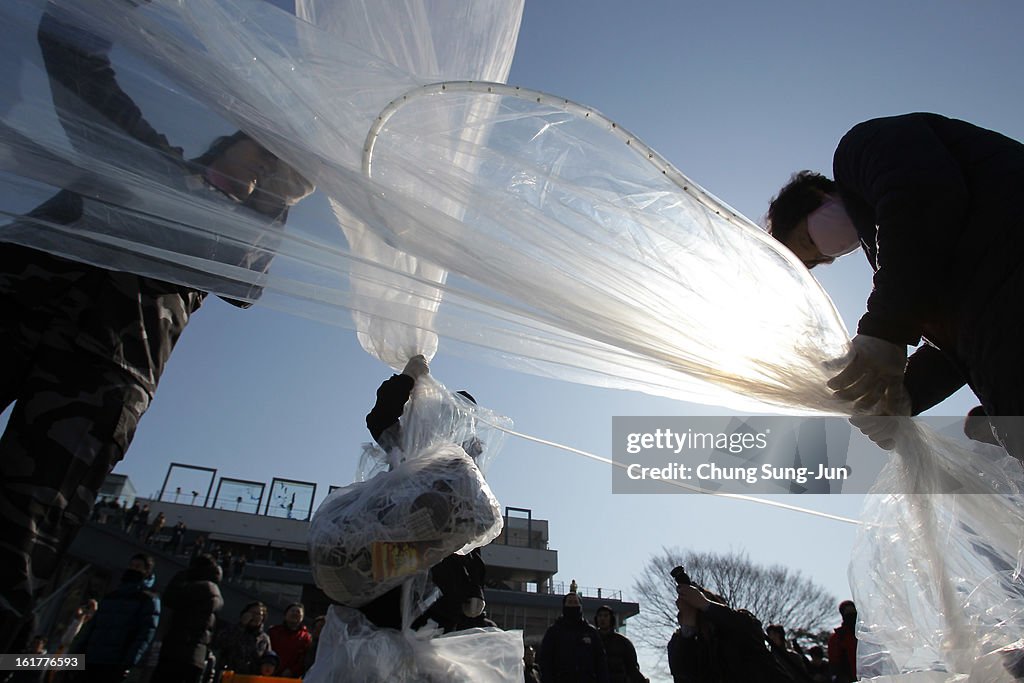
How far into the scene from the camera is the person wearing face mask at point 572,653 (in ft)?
14.7

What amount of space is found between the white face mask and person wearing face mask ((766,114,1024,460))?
18 centimetres

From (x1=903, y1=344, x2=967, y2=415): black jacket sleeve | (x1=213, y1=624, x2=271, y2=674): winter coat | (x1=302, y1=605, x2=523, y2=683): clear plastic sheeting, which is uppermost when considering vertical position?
(x1=903, y1=344, x2=967, y2=415): black jacket sleeve

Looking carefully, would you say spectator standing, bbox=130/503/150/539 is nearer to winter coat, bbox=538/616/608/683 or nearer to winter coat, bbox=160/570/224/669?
winter coat, bbox=160/570/224/669

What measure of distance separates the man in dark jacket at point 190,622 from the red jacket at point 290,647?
161 cm

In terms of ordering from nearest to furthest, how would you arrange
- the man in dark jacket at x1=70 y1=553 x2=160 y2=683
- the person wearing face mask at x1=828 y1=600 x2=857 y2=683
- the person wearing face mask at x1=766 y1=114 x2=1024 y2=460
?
the person wearing face mask at x1=766 y1=114 x2=1024 y2=460, the man in dark jacket at x1=70 y1=553 x2=160 y2=683, the person wearing face mask at x1=828 y1=600 x2=857 y2=683

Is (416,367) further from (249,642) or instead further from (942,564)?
(249,642)

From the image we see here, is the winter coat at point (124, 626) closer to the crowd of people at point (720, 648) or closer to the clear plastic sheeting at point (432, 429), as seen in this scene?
the clear plastic sheeting at point (432, 429)

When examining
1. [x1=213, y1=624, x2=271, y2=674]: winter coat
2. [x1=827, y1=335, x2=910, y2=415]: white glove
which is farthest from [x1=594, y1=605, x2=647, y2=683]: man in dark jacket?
[x1=827, y1=335, x2=910, y2=415]: white glove

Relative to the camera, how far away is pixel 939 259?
3.37 ft

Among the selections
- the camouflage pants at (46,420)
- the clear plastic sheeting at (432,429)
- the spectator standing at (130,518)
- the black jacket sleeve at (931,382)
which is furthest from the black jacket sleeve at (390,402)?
the spectator standing at (130,518)

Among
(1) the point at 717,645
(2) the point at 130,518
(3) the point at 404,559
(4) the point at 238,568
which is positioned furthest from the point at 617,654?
(2) the point at 130,518

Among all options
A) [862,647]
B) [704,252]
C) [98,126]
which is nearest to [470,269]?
[704,252]

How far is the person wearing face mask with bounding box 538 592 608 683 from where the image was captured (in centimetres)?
448

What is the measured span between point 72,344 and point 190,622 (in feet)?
10.1
